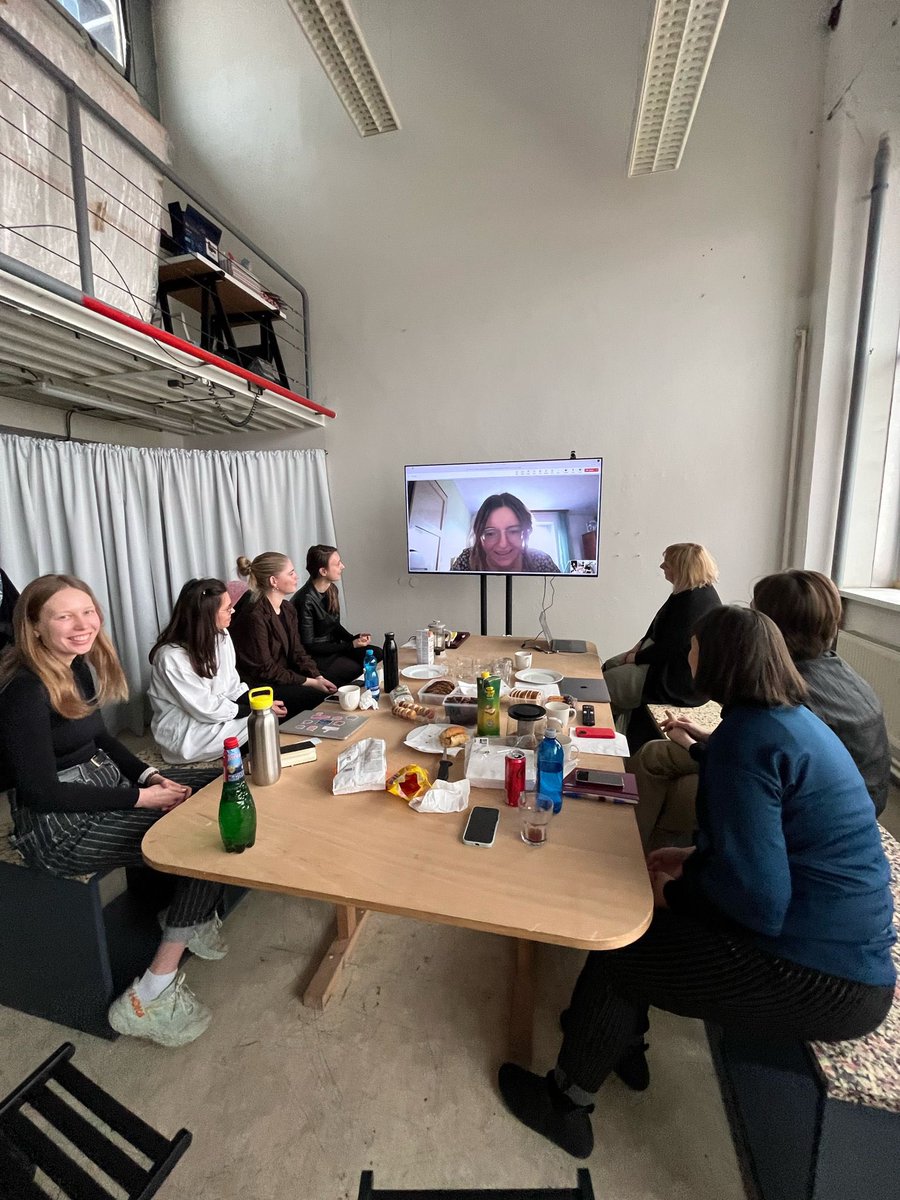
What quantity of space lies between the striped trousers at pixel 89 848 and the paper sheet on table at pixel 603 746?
3.64ft

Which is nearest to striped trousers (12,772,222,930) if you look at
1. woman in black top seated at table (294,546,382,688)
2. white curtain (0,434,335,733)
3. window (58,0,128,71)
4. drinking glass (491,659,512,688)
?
drinking glass (491,659,512,688)

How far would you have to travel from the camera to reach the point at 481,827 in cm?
112

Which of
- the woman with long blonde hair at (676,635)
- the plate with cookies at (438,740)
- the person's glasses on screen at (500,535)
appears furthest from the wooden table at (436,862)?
the person's glasses on screen at (500,535)

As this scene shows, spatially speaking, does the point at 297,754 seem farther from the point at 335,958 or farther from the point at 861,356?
the point at 861,356

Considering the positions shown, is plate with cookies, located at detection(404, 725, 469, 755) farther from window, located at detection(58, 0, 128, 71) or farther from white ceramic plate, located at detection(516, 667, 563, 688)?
window, located at detection(58, 0, 128, 71)

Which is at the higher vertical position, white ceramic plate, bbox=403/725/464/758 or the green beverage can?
the green beverage can

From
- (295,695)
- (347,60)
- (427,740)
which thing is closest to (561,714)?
(427,740)

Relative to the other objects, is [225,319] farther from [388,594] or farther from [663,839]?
[663,839]

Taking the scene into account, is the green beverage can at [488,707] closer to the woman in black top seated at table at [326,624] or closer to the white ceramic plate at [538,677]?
the white ceramic plate at [538,677]

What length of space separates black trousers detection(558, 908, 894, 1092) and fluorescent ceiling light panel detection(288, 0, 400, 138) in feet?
11.9

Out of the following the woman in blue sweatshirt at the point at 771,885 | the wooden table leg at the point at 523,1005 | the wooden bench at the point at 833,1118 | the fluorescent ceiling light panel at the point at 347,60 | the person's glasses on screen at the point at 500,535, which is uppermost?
the fluorescent ceiling light panel at the point at 347,60

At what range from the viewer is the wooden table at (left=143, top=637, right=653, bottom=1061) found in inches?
34.9

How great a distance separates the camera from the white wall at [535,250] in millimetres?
3172

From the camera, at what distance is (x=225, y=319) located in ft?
11.6
